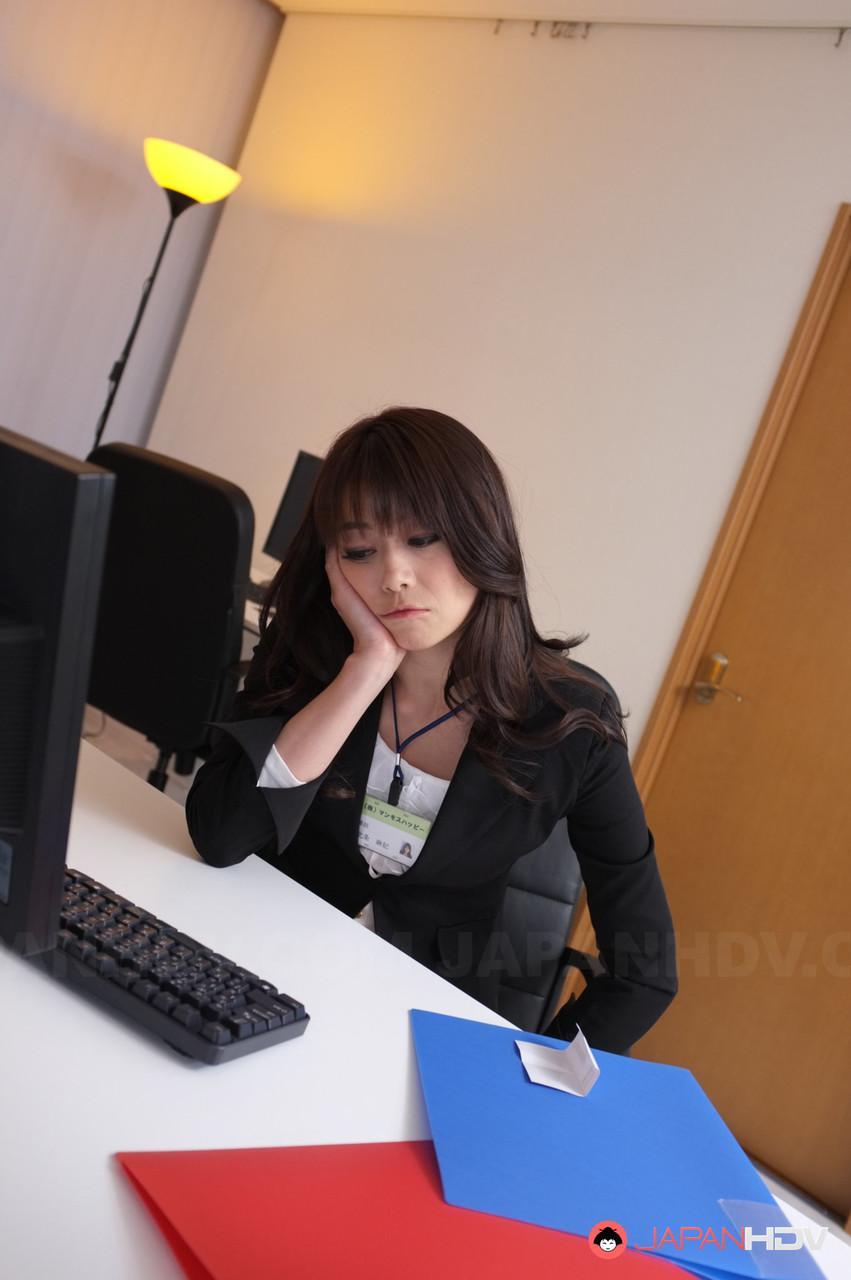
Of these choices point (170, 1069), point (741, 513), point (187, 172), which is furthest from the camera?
point (187, 172)

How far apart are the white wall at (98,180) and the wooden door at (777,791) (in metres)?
2.67

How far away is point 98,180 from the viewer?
4422 mm

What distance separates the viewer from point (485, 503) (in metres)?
1.49

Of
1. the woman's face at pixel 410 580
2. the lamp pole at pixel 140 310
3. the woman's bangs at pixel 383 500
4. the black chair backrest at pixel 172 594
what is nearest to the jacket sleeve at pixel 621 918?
the woman's face at pixel 410 580

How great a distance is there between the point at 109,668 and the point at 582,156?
7.06 ft

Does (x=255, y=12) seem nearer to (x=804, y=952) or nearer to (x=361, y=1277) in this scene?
(x=804, y=952)

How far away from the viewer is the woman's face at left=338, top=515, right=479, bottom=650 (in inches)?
57.7

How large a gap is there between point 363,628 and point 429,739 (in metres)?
0.19

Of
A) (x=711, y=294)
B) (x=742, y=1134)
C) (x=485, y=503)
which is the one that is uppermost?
(x=711, y=294)

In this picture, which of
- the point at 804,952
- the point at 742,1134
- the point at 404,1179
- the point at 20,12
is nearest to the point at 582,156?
the point at 20,12

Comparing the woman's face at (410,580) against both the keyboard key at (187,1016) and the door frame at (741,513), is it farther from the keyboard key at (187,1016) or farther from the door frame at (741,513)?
the door frame at (741,513)

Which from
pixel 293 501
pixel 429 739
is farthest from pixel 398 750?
pixel 293 501

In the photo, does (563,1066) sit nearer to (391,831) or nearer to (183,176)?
(391,831)

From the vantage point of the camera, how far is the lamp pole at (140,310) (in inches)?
169
